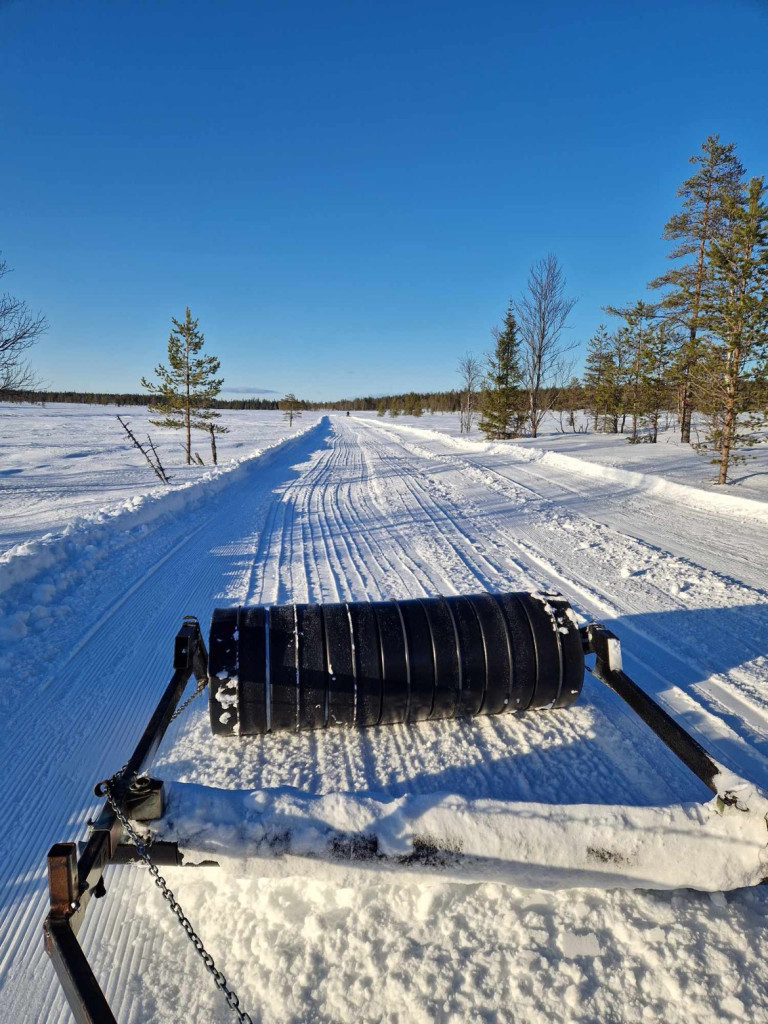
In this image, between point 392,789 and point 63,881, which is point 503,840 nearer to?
point 392,789

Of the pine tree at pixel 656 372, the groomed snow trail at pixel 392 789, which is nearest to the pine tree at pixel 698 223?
the pine tree at pixel 656 372

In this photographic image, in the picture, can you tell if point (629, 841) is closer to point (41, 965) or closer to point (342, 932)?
point (342, 932)

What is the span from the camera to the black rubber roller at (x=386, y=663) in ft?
10.2

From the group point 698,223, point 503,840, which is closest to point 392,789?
point 503,840

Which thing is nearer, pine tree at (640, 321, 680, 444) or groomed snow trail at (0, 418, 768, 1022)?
groomed snow trail at (0, 418, 768, 1022)

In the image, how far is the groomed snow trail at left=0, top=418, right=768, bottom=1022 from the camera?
192 cm

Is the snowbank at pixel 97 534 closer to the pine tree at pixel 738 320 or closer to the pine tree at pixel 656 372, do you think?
the pine tree at pixel 738 320

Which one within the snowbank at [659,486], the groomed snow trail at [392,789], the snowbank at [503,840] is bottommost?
the groomed snow trail at [392,789]

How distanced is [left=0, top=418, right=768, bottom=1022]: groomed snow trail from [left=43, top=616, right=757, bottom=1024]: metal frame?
40 centimetres

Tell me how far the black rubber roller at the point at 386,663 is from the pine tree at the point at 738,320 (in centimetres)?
1287

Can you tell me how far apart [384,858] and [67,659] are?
11.7 feet

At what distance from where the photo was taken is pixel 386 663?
3207 mm

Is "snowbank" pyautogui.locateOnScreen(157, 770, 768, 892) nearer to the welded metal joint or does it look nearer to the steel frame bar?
the steel frame bar

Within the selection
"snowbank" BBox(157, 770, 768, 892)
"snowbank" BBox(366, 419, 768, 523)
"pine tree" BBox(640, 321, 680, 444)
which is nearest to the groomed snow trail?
"snowbank" BBox(157, 770, 768, 892)
